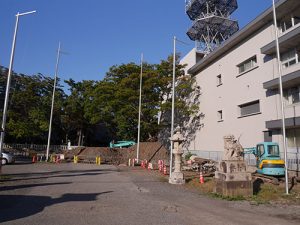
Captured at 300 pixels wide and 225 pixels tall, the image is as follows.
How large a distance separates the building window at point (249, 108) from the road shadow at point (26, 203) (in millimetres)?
16562

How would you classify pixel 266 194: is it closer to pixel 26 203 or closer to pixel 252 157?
pixel 252 157

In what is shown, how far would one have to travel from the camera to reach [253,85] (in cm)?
2441

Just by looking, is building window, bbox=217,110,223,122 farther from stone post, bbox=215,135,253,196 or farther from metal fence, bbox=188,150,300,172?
stone post, bbox=215,135,253,196

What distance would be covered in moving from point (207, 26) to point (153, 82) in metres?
13.3

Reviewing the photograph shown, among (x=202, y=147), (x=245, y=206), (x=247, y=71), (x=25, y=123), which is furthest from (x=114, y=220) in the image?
(x=25, y=123)

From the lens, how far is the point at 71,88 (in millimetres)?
49062

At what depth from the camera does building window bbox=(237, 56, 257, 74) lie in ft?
82.1

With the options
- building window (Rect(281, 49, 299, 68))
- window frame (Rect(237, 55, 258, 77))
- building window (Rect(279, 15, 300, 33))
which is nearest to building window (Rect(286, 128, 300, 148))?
building window (Rect(281, 49, 299, 68))

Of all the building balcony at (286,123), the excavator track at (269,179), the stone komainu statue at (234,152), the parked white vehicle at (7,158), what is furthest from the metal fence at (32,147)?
the stone komainu statue at (234,152)

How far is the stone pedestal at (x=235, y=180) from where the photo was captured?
42.5 feet

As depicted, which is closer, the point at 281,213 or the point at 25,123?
the point at 281,213

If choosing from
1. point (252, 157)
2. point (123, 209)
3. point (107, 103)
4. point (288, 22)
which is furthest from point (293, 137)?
point (107, 103)

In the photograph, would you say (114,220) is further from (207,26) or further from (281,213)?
(207,26)

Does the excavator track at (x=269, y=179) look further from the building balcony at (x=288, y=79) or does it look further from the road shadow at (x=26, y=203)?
the road shadow at (x=26, y=203)
